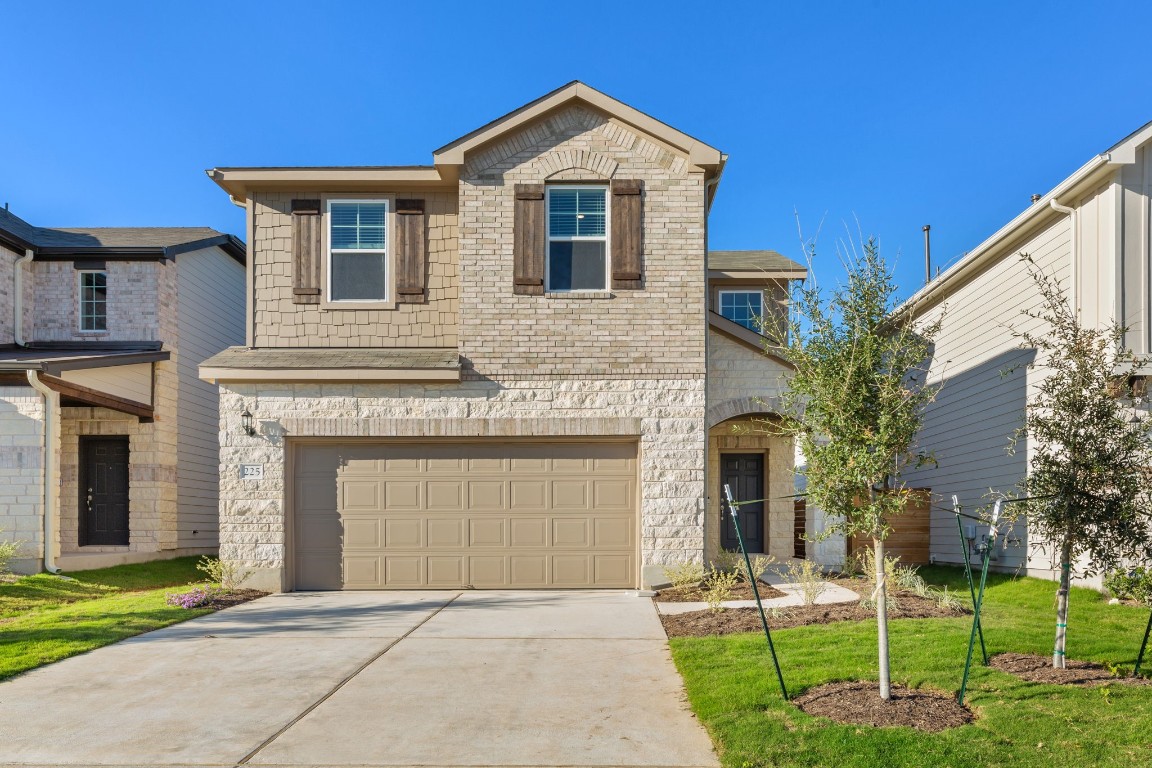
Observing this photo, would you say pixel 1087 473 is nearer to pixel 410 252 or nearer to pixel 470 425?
pixel 470 425

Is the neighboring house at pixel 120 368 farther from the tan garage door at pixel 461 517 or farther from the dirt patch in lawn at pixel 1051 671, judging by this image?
the dirt patch in lawn at pixel 1051 671

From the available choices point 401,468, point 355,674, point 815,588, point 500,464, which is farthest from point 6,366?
point 815,588

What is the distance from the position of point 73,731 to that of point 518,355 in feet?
24.2

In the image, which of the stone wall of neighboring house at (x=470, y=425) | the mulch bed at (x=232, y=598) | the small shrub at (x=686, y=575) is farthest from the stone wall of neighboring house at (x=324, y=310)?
the small shrub at (x=686, y=575)

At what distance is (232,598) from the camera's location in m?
11.7

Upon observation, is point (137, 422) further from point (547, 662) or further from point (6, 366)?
point (547, 662)

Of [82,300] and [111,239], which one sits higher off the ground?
[111,239]

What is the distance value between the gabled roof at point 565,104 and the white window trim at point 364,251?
1.18 meters

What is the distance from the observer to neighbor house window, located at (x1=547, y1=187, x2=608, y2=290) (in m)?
12.8

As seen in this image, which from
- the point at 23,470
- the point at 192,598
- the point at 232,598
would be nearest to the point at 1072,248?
the point at 232,598

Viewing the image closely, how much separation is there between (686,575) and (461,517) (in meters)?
3.13

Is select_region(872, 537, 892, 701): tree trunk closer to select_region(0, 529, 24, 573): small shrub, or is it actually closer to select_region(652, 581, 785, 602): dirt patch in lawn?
select_region(652, 581, 785, 602): dirt patch in lawn

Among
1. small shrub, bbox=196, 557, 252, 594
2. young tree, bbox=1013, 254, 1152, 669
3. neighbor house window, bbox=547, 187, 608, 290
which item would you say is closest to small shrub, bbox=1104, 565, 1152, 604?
young tree, bbox=1013, 254, 1152, 669

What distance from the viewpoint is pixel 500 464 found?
1266cm
